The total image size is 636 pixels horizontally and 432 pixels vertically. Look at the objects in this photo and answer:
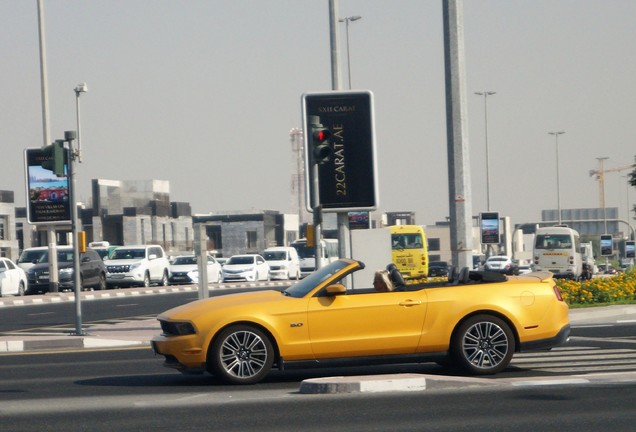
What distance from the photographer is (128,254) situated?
52062 millimetres

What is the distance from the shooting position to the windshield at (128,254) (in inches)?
2044

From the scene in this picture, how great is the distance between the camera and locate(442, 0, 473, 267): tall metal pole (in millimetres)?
20062

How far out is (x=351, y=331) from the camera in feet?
42.9

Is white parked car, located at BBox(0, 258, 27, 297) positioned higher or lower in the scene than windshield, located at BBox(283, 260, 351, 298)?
lower

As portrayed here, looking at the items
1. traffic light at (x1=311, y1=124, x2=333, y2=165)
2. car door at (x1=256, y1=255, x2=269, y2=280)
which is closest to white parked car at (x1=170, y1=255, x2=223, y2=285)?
car door at (x1=256, y1=255, x2=269, y2=280)

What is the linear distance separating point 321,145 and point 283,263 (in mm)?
41883

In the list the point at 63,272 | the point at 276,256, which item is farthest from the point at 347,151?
the point at 276,256

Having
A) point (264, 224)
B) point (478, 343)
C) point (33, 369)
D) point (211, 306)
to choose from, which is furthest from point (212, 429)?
point (264, 224)

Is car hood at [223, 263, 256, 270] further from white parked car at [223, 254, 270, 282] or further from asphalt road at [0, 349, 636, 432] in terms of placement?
asphalt road at [0, 349, 636, 432]

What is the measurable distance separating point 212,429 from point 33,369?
7303 mm

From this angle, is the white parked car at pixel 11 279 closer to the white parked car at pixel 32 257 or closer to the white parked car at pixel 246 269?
the white parked car at pixel 32 257

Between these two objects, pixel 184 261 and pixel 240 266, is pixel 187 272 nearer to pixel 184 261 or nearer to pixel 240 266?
pixel 184 261

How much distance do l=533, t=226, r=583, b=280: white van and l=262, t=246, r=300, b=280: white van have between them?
43.3 ft

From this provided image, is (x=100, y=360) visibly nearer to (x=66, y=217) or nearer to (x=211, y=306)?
(x=211, y=306)
